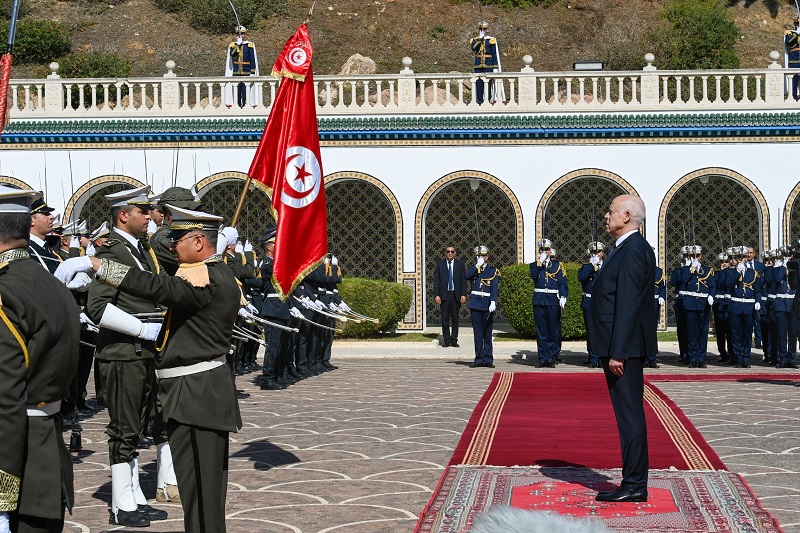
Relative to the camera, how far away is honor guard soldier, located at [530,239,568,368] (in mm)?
17516

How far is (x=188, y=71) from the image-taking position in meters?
46.1

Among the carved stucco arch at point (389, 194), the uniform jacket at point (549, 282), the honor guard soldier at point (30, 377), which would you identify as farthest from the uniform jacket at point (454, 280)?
the honor guard soldier at point (30, 377)

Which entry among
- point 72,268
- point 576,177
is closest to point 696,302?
point 576,177

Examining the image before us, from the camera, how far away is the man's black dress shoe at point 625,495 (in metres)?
7.11

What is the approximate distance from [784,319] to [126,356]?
12.3 m

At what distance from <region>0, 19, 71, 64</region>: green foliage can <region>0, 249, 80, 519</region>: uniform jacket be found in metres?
43.7

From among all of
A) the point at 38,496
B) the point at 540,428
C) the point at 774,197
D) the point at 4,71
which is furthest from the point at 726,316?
the point at 38,496

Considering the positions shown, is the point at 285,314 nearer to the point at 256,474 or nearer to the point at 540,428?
the point at 540,428

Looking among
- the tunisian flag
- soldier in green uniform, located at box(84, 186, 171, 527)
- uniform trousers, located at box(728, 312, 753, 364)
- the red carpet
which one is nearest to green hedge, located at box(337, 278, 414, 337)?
uniform trousers, located at box(728, 312, 753, 364)

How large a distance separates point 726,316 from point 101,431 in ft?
35.0

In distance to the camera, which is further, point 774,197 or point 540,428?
point 774,197

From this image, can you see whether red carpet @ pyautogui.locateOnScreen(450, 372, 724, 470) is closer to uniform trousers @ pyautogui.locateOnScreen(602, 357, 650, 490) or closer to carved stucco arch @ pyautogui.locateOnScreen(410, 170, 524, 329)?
uniform trousers @ pyautogui.locateOnScreen(602, 357, 650, 490)

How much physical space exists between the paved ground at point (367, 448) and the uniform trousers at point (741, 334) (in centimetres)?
306

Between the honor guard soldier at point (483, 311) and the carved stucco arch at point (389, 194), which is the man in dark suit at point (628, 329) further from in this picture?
the carved stucco arch at point (389, 194)
